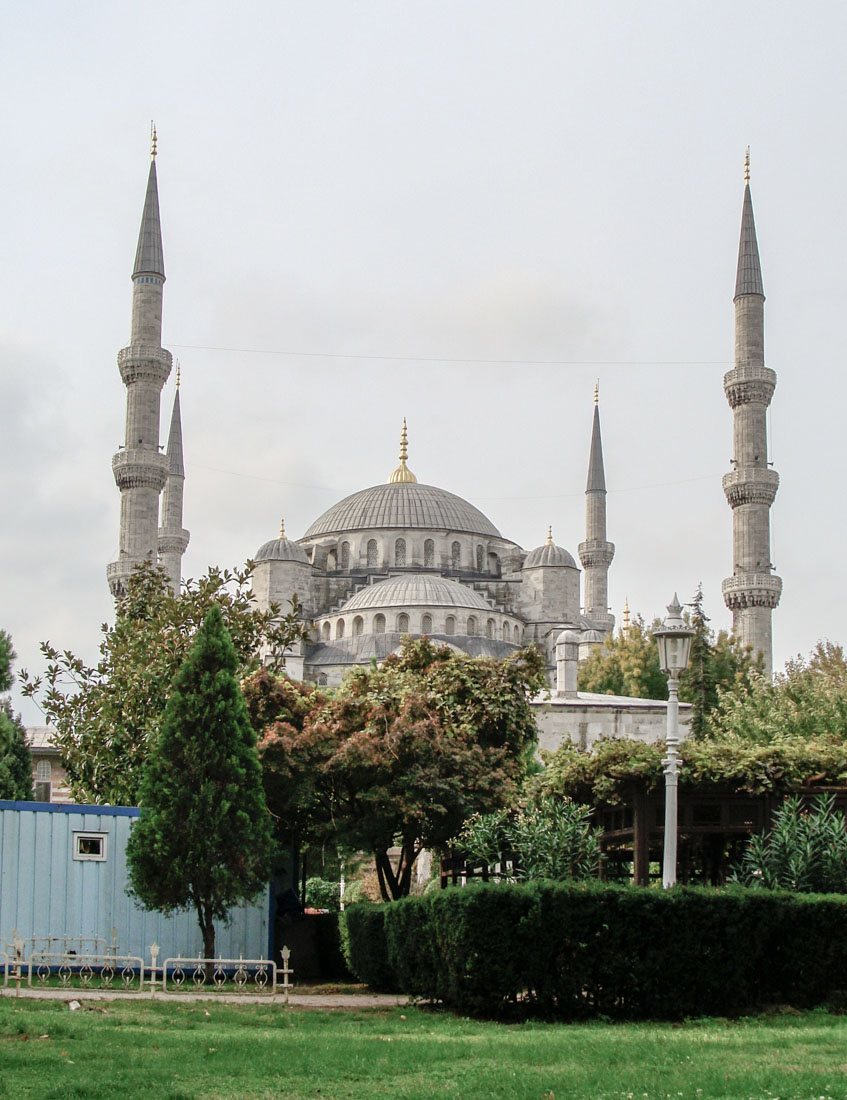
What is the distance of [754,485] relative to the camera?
50219 millimetres

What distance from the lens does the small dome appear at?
65.2 metres

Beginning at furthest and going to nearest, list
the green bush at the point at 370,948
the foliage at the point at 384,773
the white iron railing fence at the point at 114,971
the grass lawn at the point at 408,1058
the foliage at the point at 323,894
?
the foliage at the point at 323,894, the foliage at the point at 384,773, the green bush at the point at 370,948, the white iron railing fence at the point at 114,971, the grass lawn at the point at 408,1058

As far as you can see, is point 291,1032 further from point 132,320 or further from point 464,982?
point 132,320

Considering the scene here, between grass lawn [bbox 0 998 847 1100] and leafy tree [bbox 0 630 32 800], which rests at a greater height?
leafy tree [bbox 0 630 32 800]

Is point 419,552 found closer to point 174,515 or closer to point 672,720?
point 174,515

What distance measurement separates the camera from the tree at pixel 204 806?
50.0ft

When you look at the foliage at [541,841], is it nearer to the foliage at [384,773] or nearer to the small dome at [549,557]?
the foliage at [384,773]

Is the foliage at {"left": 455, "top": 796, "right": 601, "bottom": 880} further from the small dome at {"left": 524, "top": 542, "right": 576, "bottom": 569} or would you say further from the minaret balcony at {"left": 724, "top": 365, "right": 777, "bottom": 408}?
the small dome at {"left": 524, "top": 542, "right": 576, "bottom": 569}

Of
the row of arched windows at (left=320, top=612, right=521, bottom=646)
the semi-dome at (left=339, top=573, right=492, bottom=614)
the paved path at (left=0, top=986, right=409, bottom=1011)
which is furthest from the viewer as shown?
the semi-dome at (left=339, top=573, right=492, bottom=614)

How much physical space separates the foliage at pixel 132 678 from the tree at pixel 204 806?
4.25m

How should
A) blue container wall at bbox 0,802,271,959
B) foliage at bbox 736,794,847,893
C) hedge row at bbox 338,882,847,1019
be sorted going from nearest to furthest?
hedge row at bbox 338,882,847,1019
foliage at bbox 736,794,847,893
blue container wall at bbox 0,802,271,959

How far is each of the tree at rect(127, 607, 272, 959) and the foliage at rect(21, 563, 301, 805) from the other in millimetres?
4248

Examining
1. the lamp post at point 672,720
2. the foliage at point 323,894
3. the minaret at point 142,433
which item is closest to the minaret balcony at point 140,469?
the minaret at point 142,433

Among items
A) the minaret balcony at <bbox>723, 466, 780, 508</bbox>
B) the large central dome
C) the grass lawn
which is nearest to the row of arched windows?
the large central dome
